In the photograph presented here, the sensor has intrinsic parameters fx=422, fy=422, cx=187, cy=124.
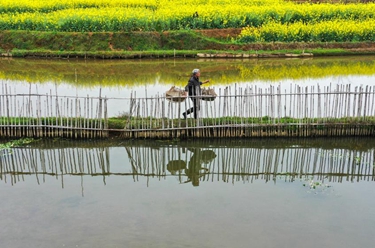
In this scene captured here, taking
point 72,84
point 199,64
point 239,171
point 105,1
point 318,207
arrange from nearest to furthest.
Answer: point 318,207 < point 239,171 < point 72,84 < point 199,64 < point 105,1

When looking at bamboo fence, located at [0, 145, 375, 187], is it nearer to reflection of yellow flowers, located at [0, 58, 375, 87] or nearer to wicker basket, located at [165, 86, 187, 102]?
wicker basket, located at [165, 86, 187, 102]

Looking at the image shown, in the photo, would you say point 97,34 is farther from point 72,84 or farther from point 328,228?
point 328,228

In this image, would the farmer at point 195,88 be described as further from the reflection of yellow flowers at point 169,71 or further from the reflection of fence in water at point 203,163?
the reflection of yellow flowers at point 169,71

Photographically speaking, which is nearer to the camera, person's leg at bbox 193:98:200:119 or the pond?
person's leg at bbox 193:98:200:119

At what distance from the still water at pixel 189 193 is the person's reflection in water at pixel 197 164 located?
20mm

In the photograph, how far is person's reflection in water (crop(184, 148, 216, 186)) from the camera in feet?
25.8

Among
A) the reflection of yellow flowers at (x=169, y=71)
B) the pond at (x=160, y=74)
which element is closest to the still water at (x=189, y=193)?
the pond at (x=160, y=74)

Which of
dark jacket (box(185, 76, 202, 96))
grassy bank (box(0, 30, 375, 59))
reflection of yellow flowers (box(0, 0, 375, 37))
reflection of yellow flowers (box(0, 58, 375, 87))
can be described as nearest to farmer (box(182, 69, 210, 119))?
dark jacket (box(185, 76, 202, 96))

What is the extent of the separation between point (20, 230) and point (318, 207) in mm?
4422

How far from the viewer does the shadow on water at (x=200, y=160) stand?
25.9ft

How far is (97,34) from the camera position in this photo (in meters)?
21.6

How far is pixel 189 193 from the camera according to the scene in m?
7.14

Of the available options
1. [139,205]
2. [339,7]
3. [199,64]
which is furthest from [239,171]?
[339,7]

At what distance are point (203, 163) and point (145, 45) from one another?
14143 millimetres
